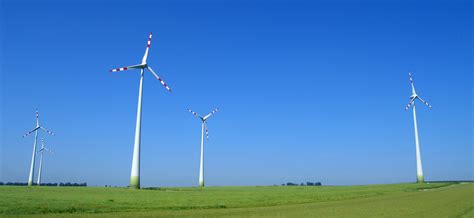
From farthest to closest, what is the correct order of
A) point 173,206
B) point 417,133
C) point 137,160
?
point 417,133 < point 137,160 < point 173,206

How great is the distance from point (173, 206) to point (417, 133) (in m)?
90.2

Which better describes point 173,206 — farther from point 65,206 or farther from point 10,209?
point 10,209

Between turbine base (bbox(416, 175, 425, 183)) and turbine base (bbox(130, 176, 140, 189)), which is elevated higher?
turbine base (bbox(416, 175, 425, 183))

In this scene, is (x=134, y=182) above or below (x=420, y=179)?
below

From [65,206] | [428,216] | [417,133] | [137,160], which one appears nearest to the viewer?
[428,216]

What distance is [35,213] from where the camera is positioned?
2962 centimetres

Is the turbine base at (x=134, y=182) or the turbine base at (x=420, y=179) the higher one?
the turbine base at (x=420, y=179)

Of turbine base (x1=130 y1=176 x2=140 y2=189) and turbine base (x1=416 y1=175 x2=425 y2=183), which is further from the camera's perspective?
turbine base (x1=416 y1=175 x2=425 y2=183)

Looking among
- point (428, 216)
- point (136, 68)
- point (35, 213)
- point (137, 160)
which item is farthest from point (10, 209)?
point (136, 68)

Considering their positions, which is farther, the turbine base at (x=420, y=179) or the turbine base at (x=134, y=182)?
the turbine base at (x=420, y=179)

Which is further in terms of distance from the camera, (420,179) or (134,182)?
(420,179)

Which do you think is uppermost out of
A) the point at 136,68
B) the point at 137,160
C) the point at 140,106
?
the point at 136,68

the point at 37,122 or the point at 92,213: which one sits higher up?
the point at 37,122

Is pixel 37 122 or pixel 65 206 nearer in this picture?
pixel 65 206
